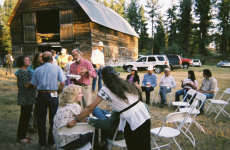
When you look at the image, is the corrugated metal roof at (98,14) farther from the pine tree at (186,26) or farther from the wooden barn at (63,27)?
the pine tree at (186,26)

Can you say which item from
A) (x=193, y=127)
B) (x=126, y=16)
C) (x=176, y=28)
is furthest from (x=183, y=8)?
(x=193, y=127)

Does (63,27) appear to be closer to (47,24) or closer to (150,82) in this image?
(47,24)

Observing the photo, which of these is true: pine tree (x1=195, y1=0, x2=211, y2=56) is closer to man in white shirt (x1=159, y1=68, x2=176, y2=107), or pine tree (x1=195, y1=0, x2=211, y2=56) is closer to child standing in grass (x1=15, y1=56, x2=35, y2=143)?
man in white shirt (x1=159, y1=68, x2=176, y2=107)

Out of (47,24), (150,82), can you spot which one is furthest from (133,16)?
(150,82)

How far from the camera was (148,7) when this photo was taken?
52.6m

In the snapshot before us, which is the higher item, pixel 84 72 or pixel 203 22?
pixel 203 22

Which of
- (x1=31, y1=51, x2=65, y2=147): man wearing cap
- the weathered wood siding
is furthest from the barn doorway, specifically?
(x1=31, y1=51, x2=65, y2=147): man wearing cap

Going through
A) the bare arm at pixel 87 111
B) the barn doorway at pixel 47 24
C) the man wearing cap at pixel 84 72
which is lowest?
the bare arm at pixel 87 111

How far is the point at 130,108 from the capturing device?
2.31 meters

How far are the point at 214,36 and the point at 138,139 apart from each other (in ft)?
162

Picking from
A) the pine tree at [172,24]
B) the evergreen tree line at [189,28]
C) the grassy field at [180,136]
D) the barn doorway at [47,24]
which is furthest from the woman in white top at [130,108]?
the pine tree at [172,24]

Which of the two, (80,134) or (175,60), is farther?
(175,60)

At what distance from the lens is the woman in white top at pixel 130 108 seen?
230cm

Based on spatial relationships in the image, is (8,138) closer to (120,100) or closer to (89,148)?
(89,148)
